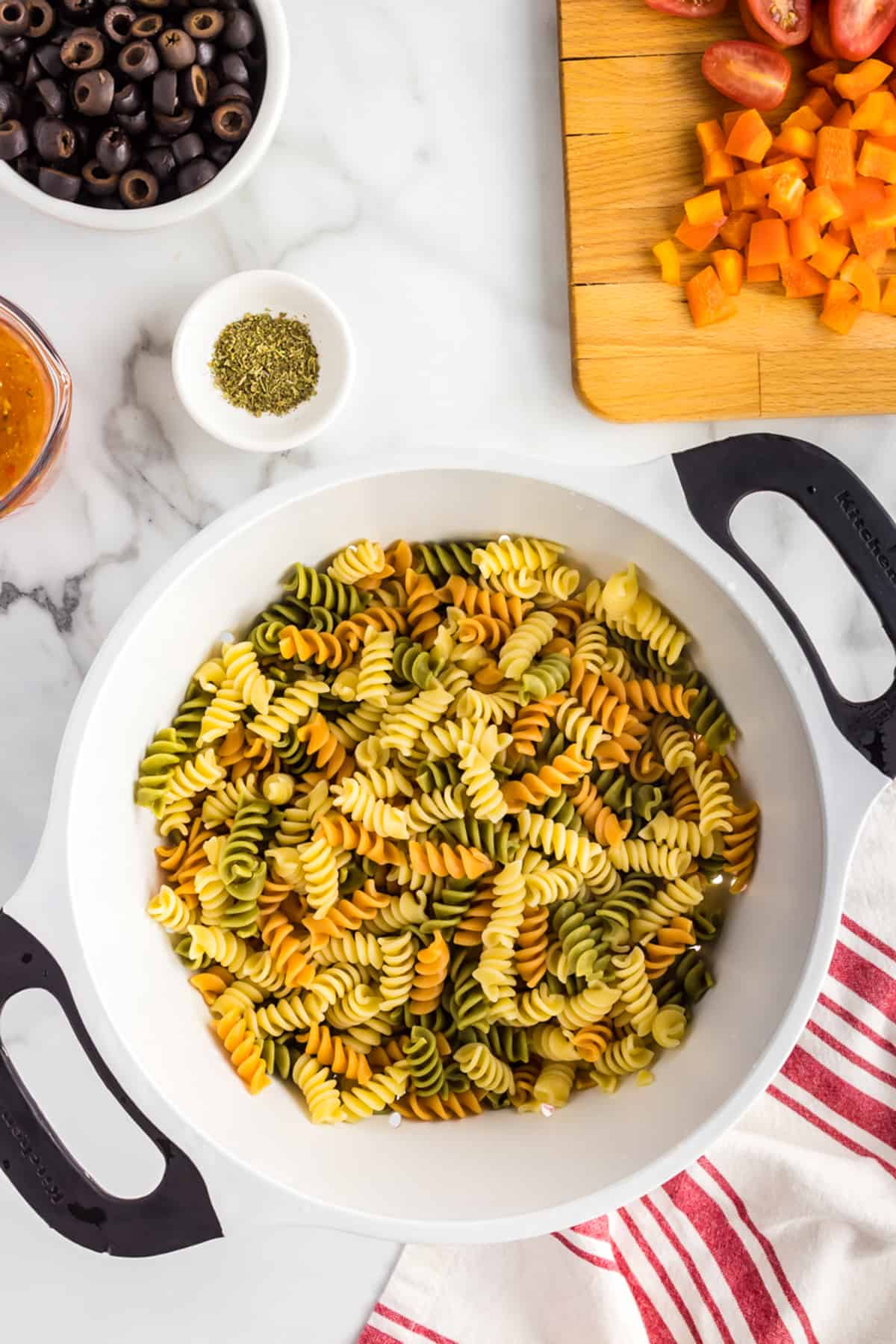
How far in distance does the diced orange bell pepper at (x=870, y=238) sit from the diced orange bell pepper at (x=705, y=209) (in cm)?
17

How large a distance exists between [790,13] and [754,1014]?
1.21 meters

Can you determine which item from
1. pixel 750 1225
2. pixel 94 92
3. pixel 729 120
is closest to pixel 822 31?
pixel 729 120

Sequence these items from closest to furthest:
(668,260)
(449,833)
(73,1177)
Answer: (73,1177) < (449,833) < (668,260)

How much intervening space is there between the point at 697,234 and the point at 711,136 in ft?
0.40

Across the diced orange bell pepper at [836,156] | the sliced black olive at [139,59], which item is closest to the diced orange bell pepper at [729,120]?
the diced orange bell pepper at [836,156]

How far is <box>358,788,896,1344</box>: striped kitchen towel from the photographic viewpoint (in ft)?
4.83

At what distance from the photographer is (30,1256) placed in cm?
155

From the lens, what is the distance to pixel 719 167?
57.8 inches

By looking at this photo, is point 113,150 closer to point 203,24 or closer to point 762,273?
point 203,24

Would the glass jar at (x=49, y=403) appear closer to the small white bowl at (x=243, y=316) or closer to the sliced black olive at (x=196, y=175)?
the small white bowl at (x=243, y=316)

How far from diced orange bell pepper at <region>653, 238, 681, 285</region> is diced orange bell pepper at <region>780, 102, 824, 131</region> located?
199 mm

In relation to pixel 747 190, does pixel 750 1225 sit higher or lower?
lower

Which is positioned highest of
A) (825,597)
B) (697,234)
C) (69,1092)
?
(697,234)

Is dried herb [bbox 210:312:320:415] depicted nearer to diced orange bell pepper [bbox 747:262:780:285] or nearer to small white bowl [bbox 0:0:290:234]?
small white bowl [bbox 0:0:290:234]
